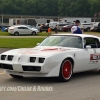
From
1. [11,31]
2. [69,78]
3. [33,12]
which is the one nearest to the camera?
[69,78]

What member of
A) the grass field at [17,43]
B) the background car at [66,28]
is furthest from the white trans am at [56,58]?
the background car at [66,28]

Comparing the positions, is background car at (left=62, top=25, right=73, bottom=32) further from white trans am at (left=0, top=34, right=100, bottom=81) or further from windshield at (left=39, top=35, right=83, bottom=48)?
windshield at (left=39, top=35, right=83, bottom=48)

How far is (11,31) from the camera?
146 ft

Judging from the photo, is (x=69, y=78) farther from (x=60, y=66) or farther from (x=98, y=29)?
(x=98, y=29)

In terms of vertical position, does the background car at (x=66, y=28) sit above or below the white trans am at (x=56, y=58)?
below

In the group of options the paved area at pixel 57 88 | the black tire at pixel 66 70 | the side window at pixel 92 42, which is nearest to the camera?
the paved area at pixel 57 88

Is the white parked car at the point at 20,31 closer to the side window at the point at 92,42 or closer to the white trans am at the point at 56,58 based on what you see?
the side window at the point at 92,42

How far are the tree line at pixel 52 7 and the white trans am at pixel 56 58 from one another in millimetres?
146442

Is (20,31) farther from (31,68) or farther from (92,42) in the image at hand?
(31,68)

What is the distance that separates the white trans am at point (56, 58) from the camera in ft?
27.0

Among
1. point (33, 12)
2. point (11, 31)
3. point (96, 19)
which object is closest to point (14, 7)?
point (33, 12)

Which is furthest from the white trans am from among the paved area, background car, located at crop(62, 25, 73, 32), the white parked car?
background car, located at crop(62, 25, 73, 32)

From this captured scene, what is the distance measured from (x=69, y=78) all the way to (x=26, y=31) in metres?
36.8

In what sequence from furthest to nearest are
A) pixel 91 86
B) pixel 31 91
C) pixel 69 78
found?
1. pixel 69 78
2. pixel 91 86
3. pixel 31 91
